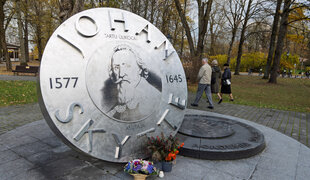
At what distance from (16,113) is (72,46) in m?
5.35

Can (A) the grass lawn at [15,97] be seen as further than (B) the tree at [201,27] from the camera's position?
No

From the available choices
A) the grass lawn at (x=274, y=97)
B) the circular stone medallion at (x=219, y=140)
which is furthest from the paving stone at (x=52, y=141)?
the grass lawn at (x=274, y=97)

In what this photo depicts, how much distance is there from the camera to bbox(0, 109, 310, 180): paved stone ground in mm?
3264

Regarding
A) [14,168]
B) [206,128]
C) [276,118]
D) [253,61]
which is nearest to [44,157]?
[14,168]

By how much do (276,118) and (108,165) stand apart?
6610 mm

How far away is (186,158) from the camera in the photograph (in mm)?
3967

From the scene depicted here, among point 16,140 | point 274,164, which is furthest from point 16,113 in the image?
point 274,164

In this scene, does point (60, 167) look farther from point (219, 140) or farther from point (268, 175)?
point (268, 175)

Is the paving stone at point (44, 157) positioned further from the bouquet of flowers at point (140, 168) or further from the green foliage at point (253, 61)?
the green foliage at point (253, 61)

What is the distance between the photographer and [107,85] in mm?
3455

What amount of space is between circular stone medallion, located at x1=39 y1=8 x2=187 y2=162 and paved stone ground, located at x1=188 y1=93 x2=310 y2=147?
3950 mm

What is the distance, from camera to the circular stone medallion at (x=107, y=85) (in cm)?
301

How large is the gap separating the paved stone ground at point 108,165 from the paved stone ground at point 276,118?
1.49 m

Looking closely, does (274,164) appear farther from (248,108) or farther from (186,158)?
(248,108)
